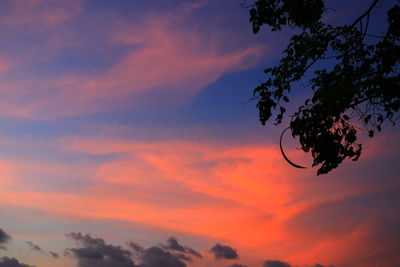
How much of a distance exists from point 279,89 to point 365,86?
8.15 feet

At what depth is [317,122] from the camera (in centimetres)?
989

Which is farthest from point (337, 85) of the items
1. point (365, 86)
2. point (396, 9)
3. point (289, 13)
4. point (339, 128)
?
point (289, 13)

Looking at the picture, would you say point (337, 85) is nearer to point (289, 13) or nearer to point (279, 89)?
point (279, 89)

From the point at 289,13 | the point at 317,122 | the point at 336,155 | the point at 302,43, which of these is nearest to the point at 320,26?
the point at 302,43

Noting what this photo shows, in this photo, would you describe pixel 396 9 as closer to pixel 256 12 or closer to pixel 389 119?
pixel 389 119

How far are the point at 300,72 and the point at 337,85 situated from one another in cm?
152

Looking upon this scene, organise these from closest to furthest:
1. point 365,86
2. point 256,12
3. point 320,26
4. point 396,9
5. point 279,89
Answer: point 365,86 < point 396,9 < point 320,26 < point 279,89 < point 256,12

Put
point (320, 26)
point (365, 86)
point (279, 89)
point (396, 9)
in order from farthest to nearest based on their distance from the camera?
point (279, 89)
point (320, 26)
point (396, 9)
point (365, 86)

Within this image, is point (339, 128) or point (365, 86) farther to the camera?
point (339, 128)

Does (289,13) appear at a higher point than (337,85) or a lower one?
higher

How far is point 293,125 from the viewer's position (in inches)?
394

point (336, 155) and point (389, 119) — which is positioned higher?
point (389, 119)

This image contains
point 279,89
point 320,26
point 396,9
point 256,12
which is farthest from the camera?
point 256,12

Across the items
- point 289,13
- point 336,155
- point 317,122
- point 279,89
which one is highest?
point 289,13
